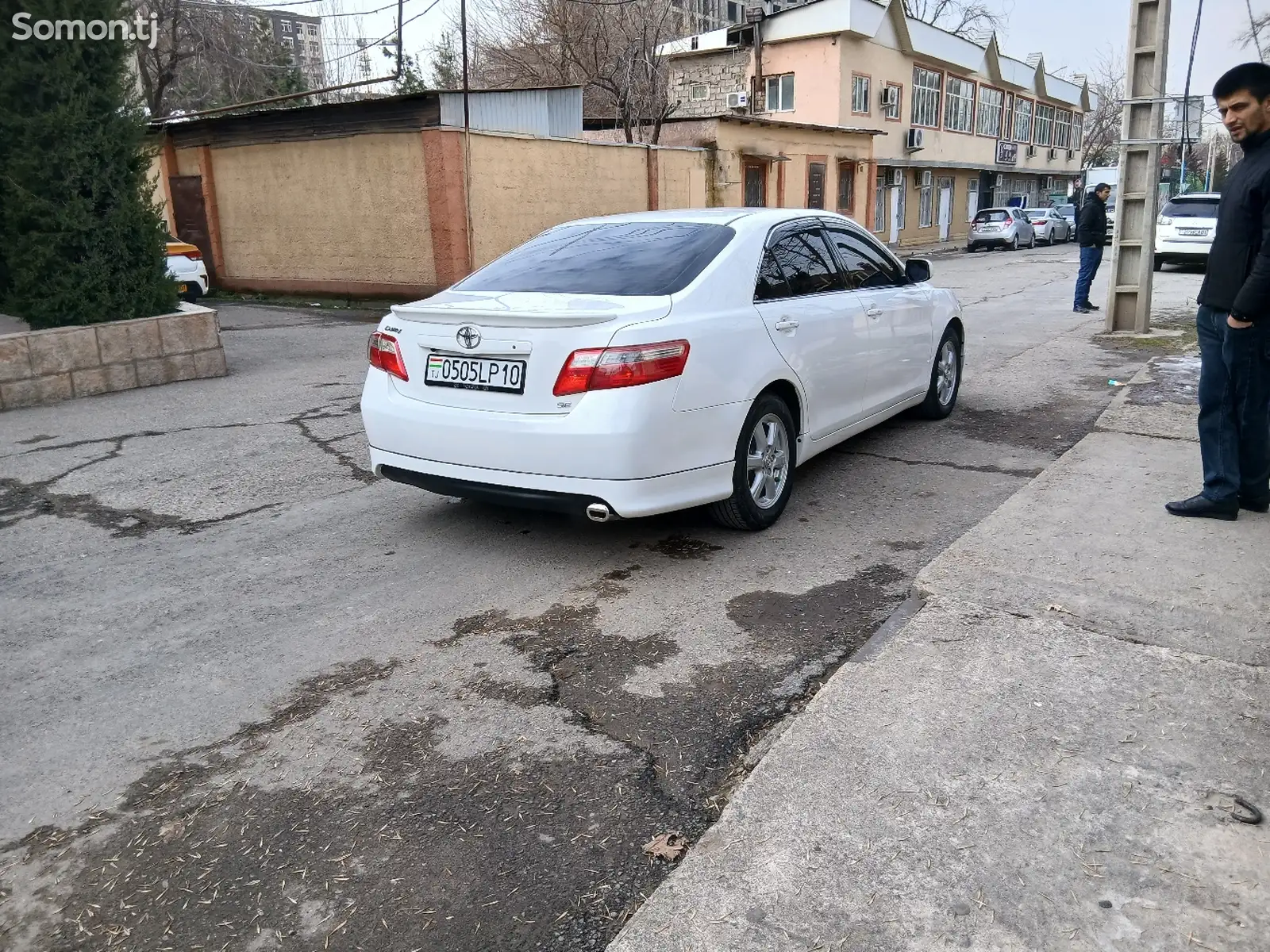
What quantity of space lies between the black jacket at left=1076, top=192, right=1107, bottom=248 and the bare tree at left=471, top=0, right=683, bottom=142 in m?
11.9

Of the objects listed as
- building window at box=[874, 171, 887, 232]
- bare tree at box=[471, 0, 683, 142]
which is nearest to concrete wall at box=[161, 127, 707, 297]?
bare tree at box=[471, 0, 683, 142]

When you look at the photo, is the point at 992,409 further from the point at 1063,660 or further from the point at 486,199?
the point at 486,199

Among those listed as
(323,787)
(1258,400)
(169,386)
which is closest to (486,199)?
(169,386)

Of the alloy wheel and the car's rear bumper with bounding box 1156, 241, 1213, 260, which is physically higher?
the car's rear bumper with bounding box 1156, 241, 1213, 260

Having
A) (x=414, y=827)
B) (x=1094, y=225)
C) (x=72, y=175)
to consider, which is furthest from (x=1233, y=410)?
(x=1094, y=225)

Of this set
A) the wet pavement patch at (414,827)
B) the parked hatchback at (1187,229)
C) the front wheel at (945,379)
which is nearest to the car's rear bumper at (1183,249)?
the parked hatchback at (1187,229)

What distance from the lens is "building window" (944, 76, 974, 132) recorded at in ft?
130

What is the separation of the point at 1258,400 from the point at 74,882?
503 cm

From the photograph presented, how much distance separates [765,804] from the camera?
2.73 metres

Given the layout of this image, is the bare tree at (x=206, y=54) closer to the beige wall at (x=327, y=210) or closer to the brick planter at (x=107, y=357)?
the beige wall at (x=327, y=210)

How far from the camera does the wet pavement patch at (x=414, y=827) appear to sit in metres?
2.41

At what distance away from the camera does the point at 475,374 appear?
459 cm

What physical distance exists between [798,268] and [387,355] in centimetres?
226

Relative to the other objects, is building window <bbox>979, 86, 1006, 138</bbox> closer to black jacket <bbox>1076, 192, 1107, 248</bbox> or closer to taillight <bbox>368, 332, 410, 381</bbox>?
black jacket <bbox>1076, 192, 1107, 248</bbox>
